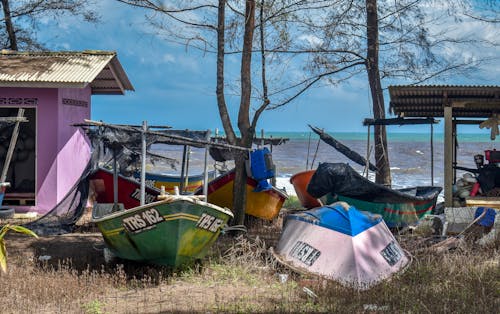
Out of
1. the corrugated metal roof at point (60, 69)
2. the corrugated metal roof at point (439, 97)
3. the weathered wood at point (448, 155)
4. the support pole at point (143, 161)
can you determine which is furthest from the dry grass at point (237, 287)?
the corrugated metal roof at point (60, 69)

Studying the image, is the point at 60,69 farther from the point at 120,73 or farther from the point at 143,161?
the point at 143,161

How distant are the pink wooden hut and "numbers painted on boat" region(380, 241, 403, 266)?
8572 millimetres

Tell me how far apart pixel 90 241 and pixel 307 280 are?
5232 millimetres

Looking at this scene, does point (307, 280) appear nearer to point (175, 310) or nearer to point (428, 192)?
point (175, 310)

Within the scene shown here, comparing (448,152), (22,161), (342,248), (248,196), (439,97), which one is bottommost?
(342,248)

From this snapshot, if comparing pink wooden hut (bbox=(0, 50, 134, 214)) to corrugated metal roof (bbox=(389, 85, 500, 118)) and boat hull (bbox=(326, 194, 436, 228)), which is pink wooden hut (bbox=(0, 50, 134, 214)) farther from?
corrugated metal roof (bbox=(389, 85, 500, 118))

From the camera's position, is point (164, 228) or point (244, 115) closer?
point (164, 228)

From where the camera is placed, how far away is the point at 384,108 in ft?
58.5

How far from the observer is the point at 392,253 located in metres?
9.25

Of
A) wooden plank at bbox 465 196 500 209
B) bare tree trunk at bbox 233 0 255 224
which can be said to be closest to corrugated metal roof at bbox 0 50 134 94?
bare tree trunk at bbox 233 0 255 224

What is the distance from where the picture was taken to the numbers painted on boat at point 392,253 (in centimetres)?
904

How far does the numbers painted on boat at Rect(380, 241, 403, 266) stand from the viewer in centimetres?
904

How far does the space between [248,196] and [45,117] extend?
5.70 meters

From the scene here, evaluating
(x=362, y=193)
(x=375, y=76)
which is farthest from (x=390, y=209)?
(x=375, y=76)
